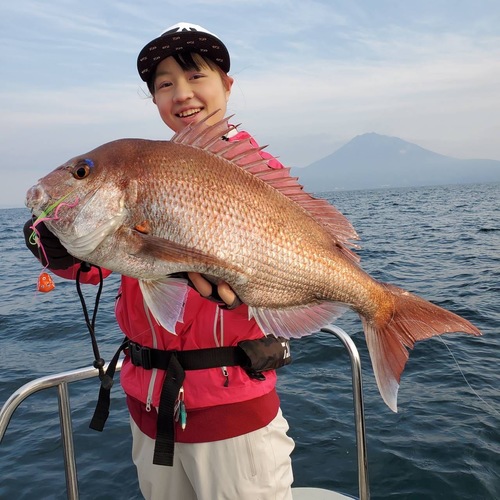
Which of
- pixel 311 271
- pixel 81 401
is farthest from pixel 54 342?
pixel 311 271

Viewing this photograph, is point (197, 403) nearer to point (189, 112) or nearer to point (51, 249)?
point (51, 249)

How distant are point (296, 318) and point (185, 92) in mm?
1502

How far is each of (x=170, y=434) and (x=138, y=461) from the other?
19.1 inches

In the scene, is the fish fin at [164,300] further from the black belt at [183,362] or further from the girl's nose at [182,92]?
the girl's nose at [182,92]

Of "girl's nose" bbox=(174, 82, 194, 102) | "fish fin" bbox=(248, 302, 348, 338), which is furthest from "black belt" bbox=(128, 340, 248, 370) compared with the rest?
"girl's nose" bbox=(174, 82, 194, 102)

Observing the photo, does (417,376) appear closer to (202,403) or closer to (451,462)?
(451,462)

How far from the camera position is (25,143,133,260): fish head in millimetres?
2141

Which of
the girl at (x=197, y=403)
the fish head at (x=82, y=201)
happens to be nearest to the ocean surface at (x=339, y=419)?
the girl at (x=197, y=403)

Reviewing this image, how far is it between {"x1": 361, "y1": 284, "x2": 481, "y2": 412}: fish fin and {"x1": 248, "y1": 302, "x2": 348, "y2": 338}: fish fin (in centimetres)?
24

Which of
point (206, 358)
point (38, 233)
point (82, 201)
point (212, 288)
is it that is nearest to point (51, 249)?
point (38, 233)

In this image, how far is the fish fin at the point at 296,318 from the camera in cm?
248

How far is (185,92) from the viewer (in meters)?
2.97

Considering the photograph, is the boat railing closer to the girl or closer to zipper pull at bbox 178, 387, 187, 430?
the girl

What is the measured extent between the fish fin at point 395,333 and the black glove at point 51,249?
5.28 feet
